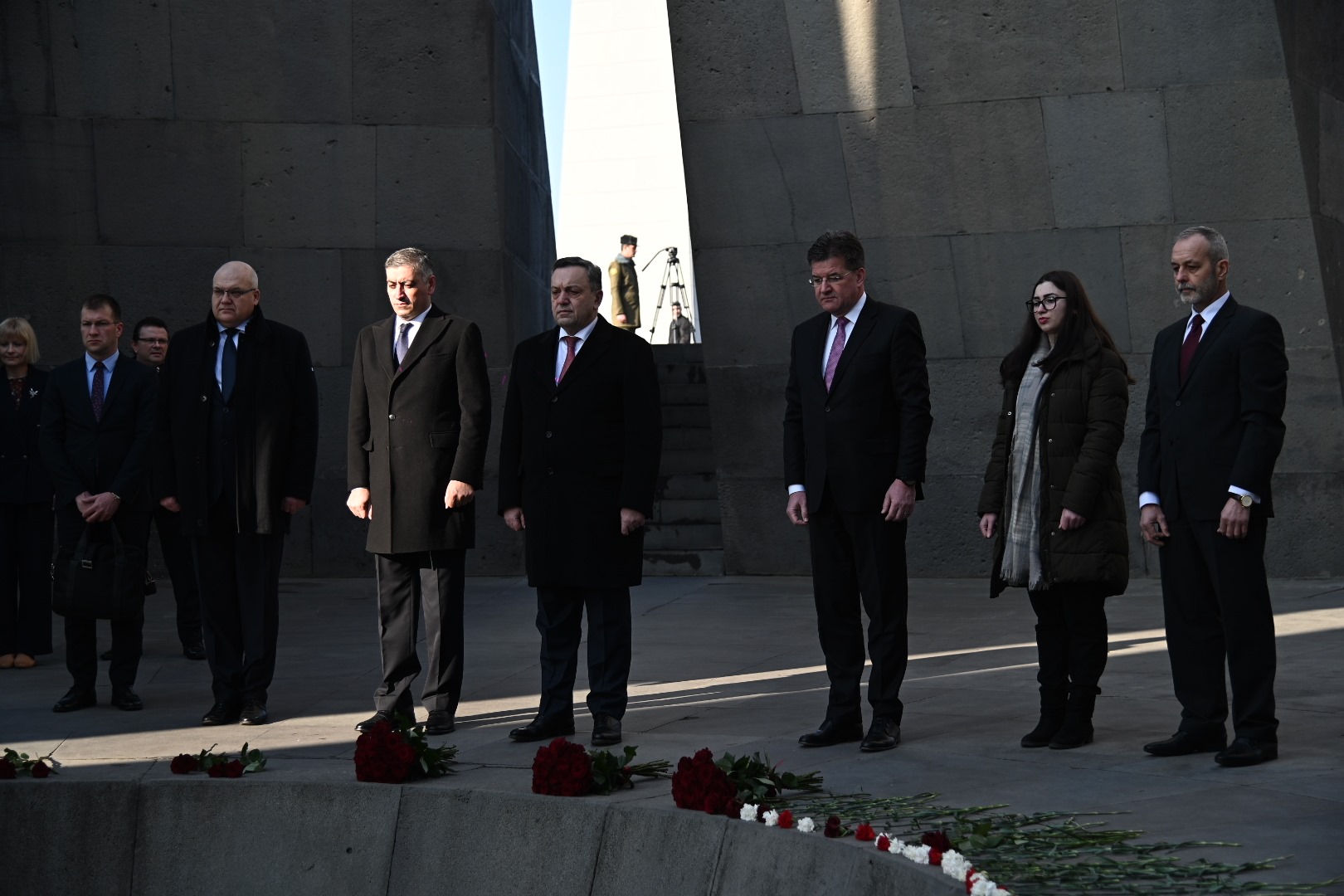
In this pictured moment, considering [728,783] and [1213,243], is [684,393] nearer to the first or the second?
[1213,243]

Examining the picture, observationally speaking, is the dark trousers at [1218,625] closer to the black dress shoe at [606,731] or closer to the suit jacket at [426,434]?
the black dress shoe at [606,731]

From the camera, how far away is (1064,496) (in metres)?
5.18

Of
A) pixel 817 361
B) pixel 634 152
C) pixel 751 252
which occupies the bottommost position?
pixel 817 361

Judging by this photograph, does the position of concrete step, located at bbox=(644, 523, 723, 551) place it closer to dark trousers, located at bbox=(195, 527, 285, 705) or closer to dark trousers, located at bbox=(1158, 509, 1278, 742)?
dark trousers, located at bbox=(195, 527, 285, 705)

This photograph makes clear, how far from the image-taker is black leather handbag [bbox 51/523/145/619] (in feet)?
20.4

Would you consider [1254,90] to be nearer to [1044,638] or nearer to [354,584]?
[1044,638]

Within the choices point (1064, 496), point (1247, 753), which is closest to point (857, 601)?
point (1064, 496)

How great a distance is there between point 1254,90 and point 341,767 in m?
7.94

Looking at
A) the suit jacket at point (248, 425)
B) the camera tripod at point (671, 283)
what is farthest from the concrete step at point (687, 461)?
the camera tripod at point (671, 283)

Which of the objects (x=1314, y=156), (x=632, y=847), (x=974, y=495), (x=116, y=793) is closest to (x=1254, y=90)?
(x=1314, y=156)

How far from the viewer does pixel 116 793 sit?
4891 millimetres

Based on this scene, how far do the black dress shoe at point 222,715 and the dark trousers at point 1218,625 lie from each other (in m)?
3.58

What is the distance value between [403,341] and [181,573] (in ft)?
8.88

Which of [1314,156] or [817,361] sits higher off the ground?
[1314,156]
